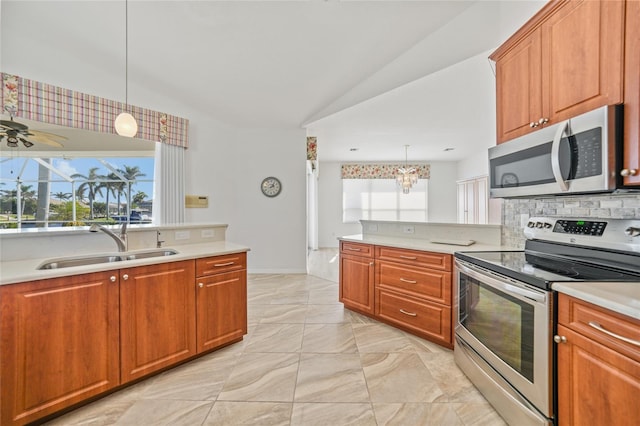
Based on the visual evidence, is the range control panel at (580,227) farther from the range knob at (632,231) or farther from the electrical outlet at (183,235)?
the electrical outlet at (183,235)

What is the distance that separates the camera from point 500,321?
5.09 ft

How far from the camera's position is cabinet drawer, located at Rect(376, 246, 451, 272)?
2.26 m

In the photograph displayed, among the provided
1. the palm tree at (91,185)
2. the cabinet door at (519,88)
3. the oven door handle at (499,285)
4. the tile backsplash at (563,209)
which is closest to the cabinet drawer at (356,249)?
the oven door handle at (499,285)

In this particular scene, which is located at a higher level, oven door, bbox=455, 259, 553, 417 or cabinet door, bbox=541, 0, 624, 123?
cabinet door, bbox=541, 0, 624, 123

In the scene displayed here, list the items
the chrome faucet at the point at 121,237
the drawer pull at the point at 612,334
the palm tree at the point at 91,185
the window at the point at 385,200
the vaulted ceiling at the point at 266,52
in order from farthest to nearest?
1. the window at the point at 385,200
2. the palm tree at the point at 91,185
3. the vaulted ceiling at the point at 266,52
4. the chrome faucet at the point at 121,237
5. the drawer pull at the point at 612,334

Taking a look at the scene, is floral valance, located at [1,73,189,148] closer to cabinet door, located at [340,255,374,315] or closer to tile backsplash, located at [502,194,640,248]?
cabinet door, located at [340,255,374,315]

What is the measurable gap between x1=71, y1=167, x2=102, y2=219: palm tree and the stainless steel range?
4.96 metres

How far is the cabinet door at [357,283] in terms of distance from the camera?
2887mm

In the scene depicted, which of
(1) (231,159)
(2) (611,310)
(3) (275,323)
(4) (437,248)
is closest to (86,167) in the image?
(1) (231,159)

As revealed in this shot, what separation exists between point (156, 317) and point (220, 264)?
1.81 feet

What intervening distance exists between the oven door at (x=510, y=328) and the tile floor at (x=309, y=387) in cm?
33

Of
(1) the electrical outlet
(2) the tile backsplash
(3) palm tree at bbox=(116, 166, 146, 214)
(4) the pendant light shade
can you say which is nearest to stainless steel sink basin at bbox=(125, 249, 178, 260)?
(1) the electrical outlet

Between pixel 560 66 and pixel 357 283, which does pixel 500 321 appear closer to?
pixel 560 66

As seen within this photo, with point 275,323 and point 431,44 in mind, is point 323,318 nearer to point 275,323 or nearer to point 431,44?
point 275,323
